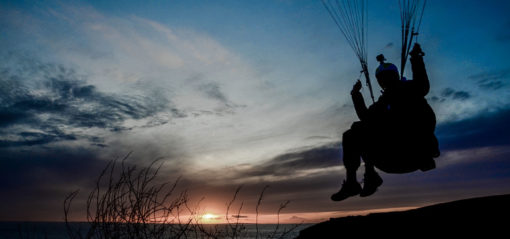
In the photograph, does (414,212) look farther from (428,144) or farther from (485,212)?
(428,144)

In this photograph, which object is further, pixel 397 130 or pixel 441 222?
pixel 397 130

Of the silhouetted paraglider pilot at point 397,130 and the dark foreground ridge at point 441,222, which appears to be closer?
the dark foreground ridge at point 441,222

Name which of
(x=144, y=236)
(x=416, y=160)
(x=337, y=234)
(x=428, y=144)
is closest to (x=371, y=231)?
(x=337, y=234)

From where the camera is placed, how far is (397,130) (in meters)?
3.52

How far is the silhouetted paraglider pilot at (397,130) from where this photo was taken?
138 inches

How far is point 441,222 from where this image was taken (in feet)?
8.38

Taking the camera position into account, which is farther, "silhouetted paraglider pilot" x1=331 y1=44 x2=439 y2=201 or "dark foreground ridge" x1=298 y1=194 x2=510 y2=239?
"silhouetted paraglider pilot" x1=331 y1=44 x2=439 y2=201

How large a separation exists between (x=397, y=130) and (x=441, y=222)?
4.10 ft

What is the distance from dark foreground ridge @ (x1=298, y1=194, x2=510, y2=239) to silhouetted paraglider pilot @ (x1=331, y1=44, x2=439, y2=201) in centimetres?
71

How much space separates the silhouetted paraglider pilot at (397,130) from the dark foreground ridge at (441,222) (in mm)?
712

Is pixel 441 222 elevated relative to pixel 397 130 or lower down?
lower down

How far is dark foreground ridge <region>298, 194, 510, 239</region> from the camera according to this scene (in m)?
2.33

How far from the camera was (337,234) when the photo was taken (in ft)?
10.5

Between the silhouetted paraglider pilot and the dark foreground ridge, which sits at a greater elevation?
the silhouetted paraglider pilot
